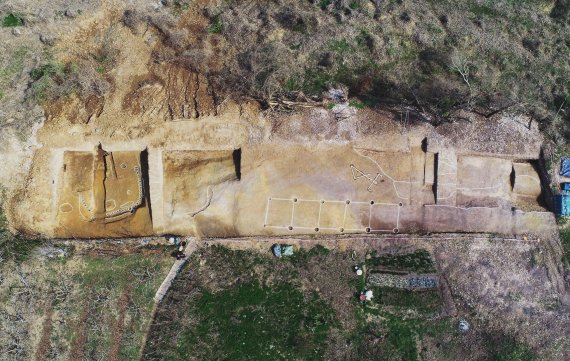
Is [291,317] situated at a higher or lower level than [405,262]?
lower

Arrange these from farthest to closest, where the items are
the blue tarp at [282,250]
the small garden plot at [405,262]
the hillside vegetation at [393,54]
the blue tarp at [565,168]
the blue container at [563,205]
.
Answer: the hillside vegetation at [393,54] → the blue tarp at [565,168] → the blue container at [563,205] → the small garden plot at [405,262] → the blue tarp at [282,250]

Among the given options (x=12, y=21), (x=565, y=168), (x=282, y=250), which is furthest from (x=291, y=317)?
(x=12, y=21)

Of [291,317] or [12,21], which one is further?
[12,21]

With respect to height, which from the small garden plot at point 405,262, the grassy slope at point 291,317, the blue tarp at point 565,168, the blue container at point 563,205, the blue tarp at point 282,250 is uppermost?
the blue tarp at point 565,168

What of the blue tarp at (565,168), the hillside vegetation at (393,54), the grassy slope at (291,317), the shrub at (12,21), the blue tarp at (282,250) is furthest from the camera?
the hillside vegetation at (393,54)

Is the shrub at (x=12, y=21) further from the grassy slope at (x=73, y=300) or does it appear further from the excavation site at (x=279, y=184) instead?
the grassy slope at (x=73, y=300)

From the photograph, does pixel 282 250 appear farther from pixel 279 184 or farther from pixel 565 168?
pixel 565 168

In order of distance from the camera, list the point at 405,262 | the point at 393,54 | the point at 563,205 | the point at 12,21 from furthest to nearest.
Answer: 1. the point at 393,54
2. the point at 12,21
3. the point at 563,205
4. the point at 405,262

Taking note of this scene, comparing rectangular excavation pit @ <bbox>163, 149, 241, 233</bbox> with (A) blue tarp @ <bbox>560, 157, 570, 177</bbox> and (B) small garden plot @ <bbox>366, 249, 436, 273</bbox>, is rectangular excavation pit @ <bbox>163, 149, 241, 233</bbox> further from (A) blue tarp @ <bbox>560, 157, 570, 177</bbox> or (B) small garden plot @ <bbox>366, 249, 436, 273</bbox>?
(A) blue tarp @ <bbox>560, 157, 570, 177</bbox>

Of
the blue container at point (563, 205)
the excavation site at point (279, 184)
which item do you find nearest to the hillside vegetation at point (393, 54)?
the excavation site at point (279, 184)

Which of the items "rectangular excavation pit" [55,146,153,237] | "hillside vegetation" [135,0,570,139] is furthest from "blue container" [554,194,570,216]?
"rectangular excavation pit" [55,146,153,237]

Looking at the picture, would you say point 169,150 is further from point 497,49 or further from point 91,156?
point 497,49

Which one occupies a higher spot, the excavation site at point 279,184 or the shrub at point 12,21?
the shrub at point 12,21
